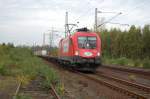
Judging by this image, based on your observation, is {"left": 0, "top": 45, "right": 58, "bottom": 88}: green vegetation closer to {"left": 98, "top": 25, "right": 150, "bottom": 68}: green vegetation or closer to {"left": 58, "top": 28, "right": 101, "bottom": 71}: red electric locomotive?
{"left": 58, "top": 28, "right": 101, "bottom": 71}: red electric locomotive

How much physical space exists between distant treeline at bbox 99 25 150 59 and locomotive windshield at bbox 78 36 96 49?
A: 2256 cm

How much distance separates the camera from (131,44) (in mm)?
51375

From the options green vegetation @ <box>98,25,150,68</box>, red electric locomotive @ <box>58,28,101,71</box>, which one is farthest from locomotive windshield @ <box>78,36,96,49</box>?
green vegetation @ <box>98,25,150,68</box>

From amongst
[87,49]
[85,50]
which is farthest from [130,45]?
[85,50]

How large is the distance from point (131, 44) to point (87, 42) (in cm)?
2647

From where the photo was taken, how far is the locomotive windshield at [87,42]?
25719mm

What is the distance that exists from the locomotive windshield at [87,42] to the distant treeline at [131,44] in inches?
888

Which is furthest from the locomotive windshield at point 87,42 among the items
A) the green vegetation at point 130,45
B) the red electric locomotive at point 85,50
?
the green vegetation at point 130,45

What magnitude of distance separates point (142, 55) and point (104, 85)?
1329 inches

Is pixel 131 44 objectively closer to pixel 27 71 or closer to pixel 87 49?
pixel 87 49

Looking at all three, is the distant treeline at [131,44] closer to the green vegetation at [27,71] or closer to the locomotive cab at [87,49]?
the green vegetation at [27,71]

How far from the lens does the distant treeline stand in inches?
1934

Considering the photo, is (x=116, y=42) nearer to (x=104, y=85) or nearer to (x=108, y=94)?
(x=104, y=85)

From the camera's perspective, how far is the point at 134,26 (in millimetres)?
53062
